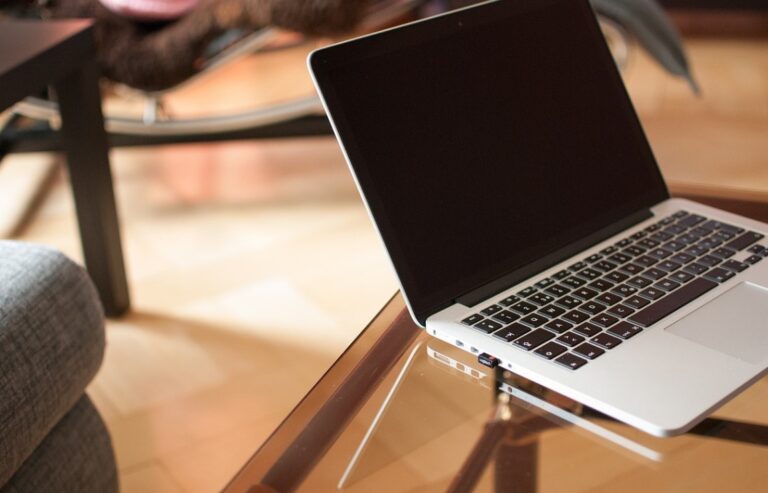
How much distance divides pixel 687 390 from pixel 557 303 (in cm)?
12

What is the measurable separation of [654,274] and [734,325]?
8 cm

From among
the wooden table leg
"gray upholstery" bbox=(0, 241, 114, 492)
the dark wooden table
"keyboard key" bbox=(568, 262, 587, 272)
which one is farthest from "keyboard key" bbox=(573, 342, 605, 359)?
the wooden table leg

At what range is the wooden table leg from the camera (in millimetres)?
1361

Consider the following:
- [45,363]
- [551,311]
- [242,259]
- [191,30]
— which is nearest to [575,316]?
[551,311]

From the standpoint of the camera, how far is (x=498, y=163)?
0.70 m

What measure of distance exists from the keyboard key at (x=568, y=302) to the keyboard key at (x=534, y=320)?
0.08 feet

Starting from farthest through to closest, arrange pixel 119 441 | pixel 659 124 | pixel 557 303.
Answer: pixel 659 124 → pixel 119 441 → pixel 557 303

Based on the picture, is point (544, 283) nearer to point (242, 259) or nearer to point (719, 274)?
point (719, 274)

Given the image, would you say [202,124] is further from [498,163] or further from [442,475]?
[442,475]

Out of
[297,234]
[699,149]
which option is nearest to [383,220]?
[297,234]

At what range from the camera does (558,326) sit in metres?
0.62

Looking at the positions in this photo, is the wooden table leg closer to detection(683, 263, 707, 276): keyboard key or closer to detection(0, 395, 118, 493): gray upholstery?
detection(0, 395, 118, 493): gray upholstery

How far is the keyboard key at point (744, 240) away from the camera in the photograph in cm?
73

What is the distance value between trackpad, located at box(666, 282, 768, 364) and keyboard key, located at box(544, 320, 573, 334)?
0.22ft
